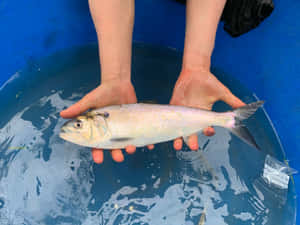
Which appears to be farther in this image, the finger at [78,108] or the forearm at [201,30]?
the forearm at [201,30]

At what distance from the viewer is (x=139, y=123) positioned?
117cm

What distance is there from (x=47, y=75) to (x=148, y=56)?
712 mm

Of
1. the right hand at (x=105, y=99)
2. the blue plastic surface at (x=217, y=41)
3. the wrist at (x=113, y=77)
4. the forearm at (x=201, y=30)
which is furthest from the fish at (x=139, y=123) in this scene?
the blue plastic surface at (x=217, y=41)

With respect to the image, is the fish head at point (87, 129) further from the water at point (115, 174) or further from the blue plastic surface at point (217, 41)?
the blue plastic surface at point (217, 41)

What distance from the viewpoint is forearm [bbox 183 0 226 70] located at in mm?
1403

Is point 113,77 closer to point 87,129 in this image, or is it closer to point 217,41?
point 87,129

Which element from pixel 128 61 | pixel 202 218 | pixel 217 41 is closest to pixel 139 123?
pixel 128 61

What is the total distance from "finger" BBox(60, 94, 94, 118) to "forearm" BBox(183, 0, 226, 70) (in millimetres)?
532

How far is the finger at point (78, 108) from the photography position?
1274mm

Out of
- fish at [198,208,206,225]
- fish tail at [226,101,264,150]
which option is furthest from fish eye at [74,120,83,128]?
fish at [198,208,206,225]

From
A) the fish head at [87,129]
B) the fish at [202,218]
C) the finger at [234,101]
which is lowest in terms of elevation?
the fish at [202,218]

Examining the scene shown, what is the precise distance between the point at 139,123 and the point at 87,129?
0.22 m

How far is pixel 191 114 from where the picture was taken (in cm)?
119

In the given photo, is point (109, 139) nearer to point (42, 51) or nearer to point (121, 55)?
point (121, 55)
